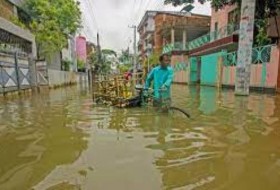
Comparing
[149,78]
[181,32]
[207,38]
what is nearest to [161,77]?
[149,78]

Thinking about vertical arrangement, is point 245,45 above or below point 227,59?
above

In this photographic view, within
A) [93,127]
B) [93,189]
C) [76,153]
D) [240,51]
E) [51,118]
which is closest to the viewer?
[93,189]

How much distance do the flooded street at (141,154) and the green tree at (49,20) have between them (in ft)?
64.5

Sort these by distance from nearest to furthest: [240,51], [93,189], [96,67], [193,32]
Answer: [93,189]
[240,51]
[193,32]
[96,67]

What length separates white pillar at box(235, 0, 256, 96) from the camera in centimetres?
1434

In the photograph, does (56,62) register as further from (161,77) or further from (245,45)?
(161,77)

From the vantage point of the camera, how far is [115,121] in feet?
26.0

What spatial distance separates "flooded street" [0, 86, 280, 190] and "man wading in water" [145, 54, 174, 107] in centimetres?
85

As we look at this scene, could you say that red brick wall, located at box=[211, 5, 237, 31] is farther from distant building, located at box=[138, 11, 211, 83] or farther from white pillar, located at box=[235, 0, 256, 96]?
white pillar, located at box=[235, 0, 256, 96]

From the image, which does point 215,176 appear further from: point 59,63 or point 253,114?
point 59,63

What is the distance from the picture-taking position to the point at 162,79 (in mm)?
8805

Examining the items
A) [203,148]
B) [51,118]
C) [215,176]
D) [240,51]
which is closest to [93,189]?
[215,176]

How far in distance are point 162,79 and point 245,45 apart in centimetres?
734

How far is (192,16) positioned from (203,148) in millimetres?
42061
